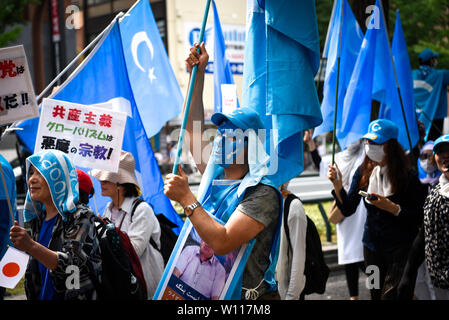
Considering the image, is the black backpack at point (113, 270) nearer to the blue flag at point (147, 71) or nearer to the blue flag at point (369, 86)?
the blue flag at point (147, 71)

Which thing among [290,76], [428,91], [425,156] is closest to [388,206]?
[290,76]

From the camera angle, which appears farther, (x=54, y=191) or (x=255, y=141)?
(x=54, y=191)

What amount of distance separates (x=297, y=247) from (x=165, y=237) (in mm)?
1003

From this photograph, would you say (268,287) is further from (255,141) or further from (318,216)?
(318,216)

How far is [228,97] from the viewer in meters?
5.55

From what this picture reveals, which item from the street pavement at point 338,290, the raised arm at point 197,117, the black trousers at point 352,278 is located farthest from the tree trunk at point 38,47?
the raised arm at point 197,117

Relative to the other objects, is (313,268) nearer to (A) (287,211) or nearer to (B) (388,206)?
(A) (287,211)

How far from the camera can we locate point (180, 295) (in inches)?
114

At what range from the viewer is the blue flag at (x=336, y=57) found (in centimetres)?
640

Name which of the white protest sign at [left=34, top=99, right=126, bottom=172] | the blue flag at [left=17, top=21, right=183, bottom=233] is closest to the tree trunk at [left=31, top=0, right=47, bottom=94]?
the blue flag at [left=17, top=21, right=183, bottom=233]

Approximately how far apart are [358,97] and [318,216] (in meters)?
4.69

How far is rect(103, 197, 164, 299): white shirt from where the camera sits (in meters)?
3.97

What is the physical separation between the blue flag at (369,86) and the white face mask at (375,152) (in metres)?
0.84

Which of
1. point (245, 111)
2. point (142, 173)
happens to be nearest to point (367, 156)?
point (142, 173)
